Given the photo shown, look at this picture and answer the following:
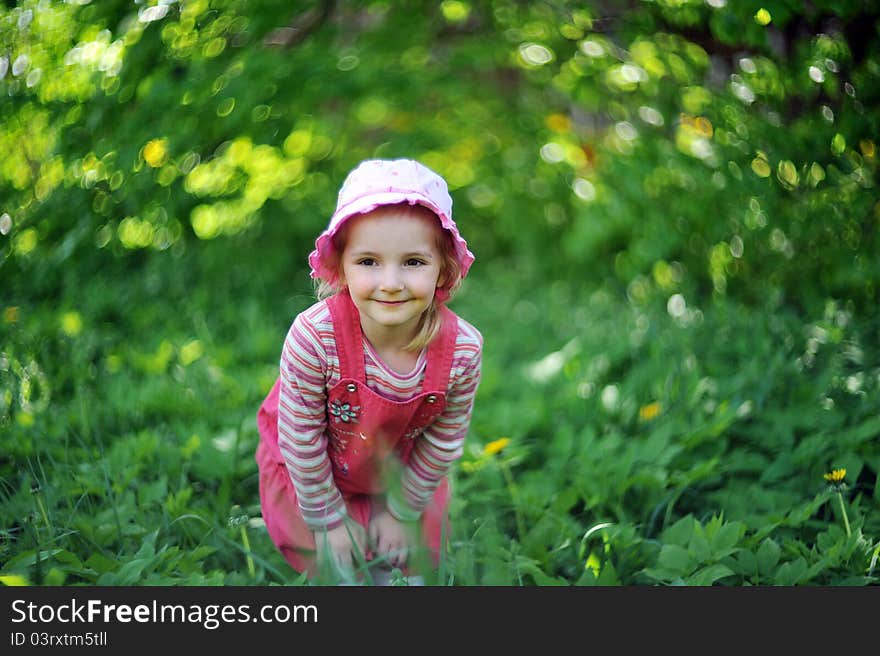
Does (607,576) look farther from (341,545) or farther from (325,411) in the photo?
(325,411)

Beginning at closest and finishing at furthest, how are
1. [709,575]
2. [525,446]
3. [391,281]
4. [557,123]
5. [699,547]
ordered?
[391,281]
[709,575]
[699,547]
[525,446]
[557,123]

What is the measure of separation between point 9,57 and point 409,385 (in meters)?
1.77

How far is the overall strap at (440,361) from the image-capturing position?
180cm

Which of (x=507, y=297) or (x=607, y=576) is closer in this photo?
(x=607, y=576)

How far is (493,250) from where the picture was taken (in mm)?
5598

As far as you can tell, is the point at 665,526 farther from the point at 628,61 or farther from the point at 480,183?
the point at 480,183

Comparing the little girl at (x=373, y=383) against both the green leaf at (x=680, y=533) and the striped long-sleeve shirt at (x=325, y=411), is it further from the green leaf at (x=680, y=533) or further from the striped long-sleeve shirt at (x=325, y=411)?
the green leaf at (x=680, y=533)

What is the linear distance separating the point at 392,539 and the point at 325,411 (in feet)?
1.24

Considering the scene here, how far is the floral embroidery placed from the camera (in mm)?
1811

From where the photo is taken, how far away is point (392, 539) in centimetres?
199

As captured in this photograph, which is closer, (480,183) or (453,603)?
(453,603)

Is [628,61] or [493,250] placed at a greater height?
[628,61]

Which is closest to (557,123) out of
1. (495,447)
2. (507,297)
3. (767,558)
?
(507,297)

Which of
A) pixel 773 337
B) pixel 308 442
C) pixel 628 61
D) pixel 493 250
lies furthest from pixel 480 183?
pixel 308 442
